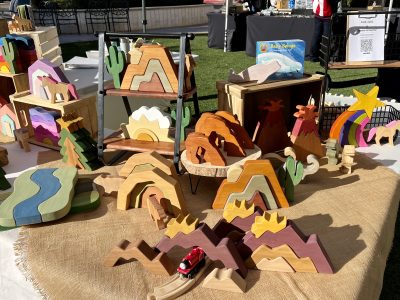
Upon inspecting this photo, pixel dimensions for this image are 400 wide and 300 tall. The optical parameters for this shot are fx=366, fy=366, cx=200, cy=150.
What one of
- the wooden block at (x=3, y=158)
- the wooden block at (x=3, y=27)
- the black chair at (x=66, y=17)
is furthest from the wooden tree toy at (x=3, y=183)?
the black chair at (x=66, y=17)

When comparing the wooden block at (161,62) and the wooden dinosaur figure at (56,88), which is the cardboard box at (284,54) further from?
the wooden dinosaur figure at (56,88)

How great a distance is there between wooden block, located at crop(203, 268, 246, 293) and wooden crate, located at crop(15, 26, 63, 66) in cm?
168

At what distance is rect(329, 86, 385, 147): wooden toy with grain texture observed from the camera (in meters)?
1.65

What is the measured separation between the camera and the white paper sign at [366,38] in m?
1.84

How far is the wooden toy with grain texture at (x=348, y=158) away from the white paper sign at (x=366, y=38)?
603mm

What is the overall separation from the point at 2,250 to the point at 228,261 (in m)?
0.72

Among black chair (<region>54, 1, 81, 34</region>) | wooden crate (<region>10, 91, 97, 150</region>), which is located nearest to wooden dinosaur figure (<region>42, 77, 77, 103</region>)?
wooden crate (<region>10, 91, 97, 150</region>)

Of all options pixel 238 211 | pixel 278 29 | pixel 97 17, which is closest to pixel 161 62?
pixel 238 211

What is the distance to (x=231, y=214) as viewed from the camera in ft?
3.56

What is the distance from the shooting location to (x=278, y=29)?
5.75m

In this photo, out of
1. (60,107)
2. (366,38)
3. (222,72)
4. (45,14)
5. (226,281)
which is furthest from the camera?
(45,14)

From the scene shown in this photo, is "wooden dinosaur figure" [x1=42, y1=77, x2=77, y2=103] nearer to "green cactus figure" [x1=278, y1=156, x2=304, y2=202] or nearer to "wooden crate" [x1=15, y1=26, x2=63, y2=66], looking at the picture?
"wooden crate" [x1=15, y1=26, x2=63, y2=66]

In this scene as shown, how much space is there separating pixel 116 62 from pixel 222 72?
3.90 metres

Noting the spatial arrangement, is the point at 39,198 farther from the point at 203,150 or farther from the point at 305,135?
the point at 305,135
